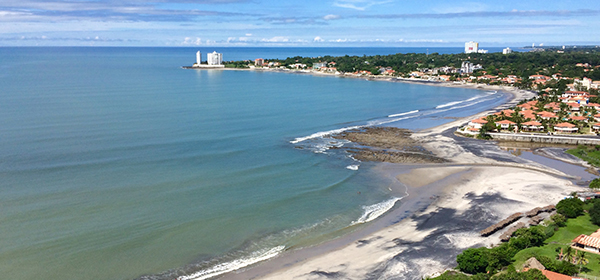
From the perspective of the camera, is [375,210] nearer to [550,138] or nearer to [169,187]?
[169,187]

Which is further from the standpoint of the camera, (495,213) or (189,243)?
(495,213)

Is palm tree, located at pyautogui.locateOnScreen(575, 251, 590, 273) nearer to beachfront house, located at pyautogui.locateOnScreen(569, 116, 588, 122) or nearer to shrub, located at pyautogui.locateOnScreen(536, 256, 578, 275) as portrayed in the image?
shrub, located at pyautogui.locateOnScreen(536, 256, 578, 275)

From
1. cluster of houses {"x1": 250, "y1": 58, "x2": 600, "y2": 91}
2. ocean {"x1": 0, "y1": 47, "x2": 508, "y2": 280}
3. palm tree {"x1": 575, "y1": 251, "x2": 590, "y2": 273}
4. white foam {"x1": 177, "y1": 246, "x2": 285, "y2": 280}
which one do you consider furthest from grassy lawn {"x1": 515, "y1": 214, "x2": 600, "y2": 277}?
cluster of houses {"x1": 250, "y1": 58, "x2": 600, "y2": 91}

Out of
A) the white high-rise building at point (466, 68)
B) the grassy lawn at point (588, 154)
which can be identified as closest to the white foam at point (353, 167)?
the grassy lawn at point (588, 154)

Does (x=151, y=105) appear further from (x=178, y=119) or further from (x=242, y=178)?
(x=242, y=178)

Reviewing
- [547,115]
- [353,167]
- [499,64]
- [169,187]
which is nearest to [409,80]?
[499,64]

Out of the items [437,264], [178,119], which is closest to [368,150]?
[437,264]
